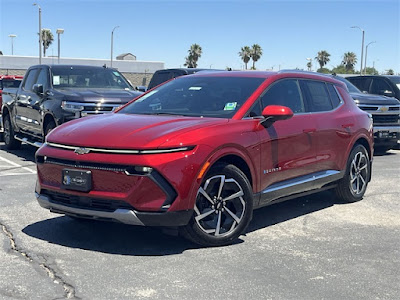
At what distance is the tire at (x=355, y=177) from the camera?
23.1 feet

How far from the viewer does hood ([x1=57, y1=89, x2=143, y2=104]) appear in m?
9.41

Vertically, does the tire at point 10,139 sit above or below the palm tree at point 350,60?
below

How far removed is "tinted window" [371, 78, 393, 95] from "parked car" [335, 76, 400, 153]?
9.13ft

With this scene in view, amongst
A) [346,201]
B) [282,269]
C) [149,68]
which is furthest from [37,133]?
[149,68]

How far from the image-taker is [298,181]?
597 cm

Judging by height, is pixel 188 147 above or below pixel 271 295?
above

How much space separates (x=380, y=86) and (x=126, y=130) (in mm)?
11939

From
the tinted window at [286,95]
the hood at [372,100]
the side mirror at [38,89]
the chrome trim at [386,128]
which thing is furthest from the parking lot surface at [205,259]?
the hood at [372,100]

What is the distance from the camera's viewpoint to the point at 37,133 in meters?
10.3

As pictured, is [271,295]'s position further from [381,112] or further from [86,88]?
[381,112]

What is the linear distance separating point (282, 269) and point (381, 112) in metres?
8.56

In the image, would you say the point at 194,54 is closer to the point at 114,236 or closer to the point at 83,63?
the point at 83,63

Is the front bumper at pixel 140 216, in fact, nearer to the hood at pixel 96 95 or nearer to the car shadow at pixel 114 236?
the car shadow at pixel 114 236

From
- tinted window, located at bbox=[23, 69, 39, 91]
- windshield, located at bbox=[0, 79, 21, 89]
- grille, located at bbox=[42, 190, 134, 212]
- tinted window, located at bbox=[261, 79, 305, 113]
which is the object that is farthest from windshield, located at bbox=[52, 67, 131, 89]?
windshield, located at bbox=[0, 79, 21, 89]
